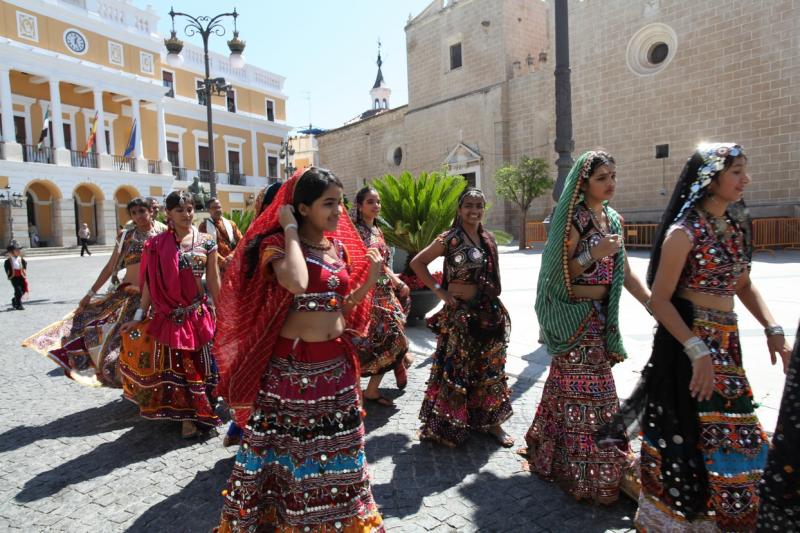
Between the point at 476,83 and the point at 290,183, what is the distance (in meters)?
25.9

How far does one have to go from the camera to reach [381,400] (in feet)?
15.3

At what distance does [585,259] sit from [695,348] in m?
0.77

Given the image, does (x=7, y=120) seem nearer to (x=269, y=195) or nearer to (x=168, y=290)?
(x=168, y=290)

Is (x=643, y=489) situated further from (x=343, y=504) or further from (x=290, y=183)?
(x=290, y=183)

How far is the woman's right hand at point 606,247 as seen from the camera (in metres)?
2.75

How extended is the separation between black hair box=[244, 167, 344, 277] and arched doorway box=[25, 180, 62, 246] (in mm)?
28761

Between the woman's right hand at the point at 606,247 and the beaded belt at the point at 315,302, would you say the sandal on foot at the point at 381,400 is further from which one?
the woman's right hand at the point at 606,247

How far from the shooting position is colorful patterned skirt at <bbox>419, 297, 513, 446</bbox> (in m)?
3.69

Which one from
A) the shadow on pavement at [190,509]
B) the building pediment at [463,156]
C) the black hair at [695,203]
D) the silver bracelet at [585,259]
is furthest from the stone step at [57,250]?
the black hair at [695,203]

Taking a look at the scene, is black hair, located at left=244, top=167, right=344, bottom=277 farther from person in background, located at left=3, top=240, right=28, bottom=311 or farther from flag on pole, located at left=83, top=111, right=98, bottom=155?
flag on pole, located at left=83, top=111, right=98, bottom=155

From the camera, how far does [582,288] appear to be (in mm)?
3016

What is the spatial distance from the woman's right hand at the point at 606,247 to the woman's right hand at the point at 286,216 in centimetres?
157

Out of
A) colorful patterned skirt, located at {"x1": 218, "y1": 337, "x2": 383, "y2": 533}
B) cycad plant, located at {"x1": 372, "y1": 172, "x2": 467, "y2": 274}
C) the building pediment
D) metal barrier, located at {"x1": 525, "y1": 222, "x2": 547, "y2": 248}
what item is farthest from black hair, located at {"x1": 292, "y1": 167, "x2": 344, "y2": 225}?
the building pediment

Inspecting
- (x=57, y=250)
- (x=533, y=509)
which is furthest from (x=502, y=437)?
(x=57, y=250)
